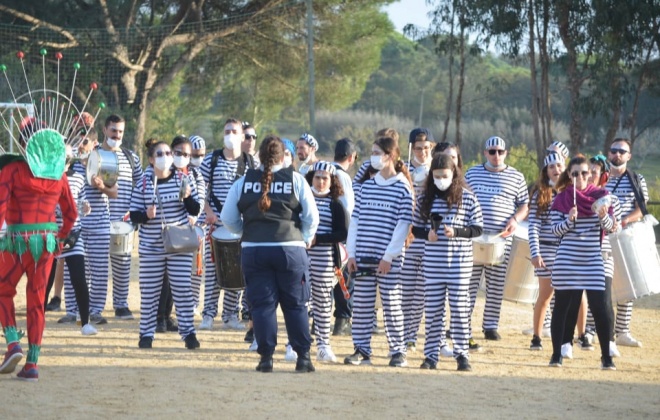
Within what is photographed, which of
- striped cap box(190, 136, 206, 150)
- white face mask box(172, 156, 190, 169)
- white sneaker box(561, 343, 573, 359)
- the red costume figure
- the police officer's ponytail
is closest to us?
the red costume figure

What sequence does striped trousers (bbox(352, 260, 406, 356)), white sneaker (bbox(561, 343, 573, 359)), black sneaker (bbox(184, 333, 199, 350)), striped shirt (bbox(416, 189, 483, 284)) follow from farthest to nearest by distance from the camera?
black sneaker (bbox(184, 333, 199, 350))
white sneaker (bbox(561, 343, 573, 359))
striped trousers (bbox(352, 260, 406, 356))
striped shirt (bbox(416, 189, 483, 284))

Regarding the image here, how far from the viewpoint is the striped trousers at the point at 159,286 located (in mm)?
10969

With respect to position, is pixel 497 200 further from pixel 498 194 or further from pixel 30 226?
pixel 30 226

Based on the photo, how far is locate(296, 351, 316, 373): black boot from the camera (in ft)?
32.3

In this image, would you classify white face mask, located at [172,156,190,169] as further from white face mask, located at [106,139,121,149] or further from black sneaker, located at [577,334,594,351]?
black sneaker, located at [577,334,594,351]

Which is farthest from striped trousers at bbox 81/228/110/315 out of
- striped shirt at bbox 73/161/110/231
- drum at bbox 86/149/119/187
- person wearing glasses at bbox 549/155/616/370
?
person wearing glasses at bbox 549/155/616/370

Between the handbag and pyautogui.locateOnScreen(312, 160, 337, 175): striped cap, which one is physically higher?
pyautogui.locateOnScreen(312, 160, 337, 175): striped cap

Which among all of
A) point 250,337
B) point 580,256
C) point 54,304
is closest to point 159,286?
point 250,337

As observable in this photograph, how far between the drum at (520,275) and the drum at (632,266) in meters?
0.89

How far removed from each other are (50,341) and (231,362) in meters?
1.94

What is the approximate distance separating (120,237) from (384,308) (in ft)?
11.8

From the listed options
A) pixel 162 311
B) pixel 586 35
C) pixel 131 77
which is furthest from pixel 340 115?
pixel 162 311

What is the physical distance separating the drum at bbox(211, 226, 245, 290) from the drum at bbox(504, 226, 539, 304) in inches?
106

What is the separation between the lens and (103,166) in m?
12.0
